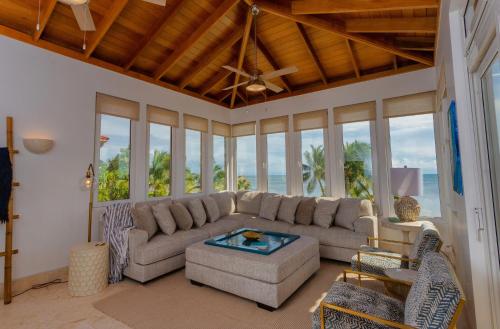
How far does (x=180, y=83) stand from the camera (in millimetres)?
5207

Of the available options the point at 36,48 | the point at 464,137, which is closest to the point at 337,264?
the point at 464,137

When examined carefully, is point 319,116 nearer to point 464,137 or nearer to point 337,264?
point 337,264

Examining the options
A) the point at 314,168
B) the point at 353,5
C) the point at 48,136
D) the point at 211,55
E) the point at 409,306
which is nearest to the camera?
the point at 409,306

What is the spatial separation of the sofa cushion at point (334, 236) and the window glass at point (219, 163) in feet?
8.45

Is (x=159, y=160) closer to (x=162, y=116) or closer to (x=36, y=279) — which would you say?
(x=162, y=116)

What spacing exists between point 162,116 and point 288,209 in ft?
10.0

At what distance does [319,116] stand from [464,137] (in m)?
3.36

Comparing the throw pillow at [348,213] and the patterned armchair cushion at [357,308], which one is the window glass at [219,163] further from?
the patterned armchair cushion at [357,308]

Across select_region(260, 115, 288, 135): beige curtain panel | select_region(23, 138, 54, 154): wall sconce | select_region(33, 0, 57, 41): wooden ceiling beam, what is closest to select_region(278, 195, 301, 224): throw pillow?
select_region(260, 115, 288, 135): beige curtain panel

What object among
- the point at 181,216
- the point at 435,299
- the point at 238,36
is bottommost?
the point at 435,299

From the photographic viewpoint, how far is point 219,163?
628 centimetres

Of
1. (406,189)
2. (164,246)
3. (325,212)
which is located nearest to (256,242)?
(164,246)

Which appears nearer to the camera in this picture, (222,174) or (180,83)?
(180,83)

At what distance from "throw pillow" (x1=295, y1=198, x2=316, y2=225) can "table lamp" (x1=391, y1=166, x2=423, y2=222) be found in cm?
132
